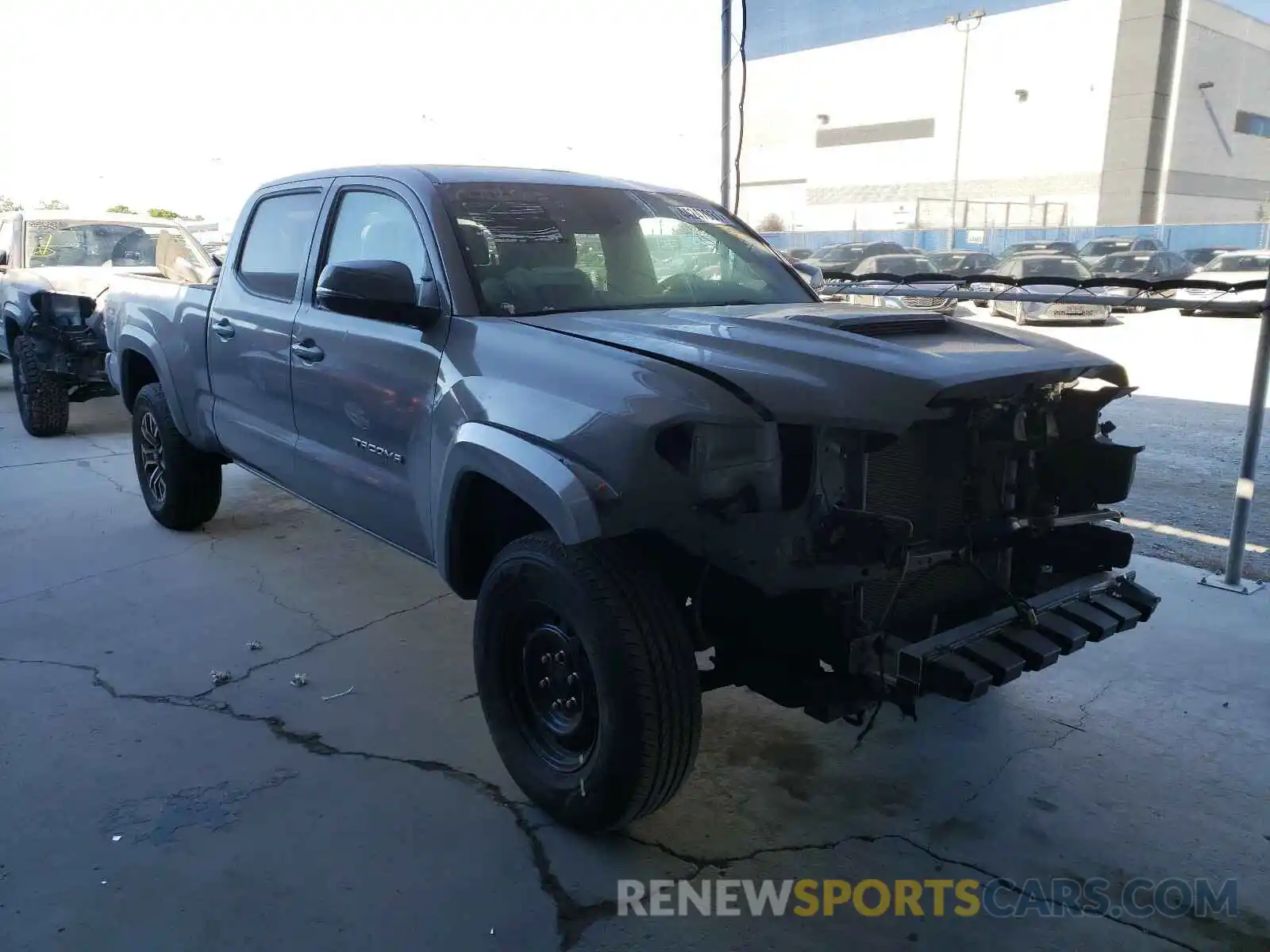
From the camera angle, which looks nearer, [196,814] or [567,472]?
[567,472]

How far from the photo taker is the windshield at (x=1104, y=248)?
32.3 ft

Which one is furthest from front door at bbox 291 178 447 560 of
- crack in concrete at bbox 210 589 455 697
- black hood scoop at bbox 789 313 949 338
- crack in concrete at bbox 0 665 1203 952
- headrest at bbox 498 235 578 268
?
black hood scoop at bbox 789 313 949 338

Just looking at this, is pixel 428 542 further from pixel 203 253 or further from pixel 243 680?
pixel 203 253

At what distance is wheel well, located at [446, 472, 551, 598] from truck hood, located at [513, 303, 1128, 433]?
0.53 meters

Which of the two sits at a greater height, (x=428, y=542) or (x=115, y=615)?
(x=428, y=542)

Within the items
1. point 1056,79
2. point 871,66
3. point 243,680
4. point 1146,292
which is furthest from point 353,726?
point 1056,79

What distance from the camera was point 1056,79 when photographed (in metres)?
15.4

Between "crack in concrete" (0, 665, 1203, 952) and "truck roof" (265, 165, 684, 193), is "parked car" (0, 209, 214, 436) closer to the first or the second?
"truck roof" (265, 165, 684, 193)

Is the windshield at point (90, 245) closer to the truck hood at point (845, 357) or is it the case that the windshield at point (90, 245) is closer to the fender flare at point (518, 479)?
the fender flare at point (518, 479)

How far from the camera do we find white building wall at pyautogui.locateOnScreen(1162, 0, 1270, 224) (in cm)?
712

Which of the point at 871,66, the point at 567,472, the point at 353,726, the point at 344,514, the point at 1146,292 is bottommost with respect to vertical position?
the point at 353,726

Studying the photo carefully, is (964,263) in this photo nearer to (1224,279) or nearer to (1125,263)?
(1125,263)

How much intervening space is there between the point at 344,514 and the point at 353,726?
2.80ft

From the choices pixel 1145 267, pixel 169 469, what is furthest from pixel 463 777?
pixel 1145 267
